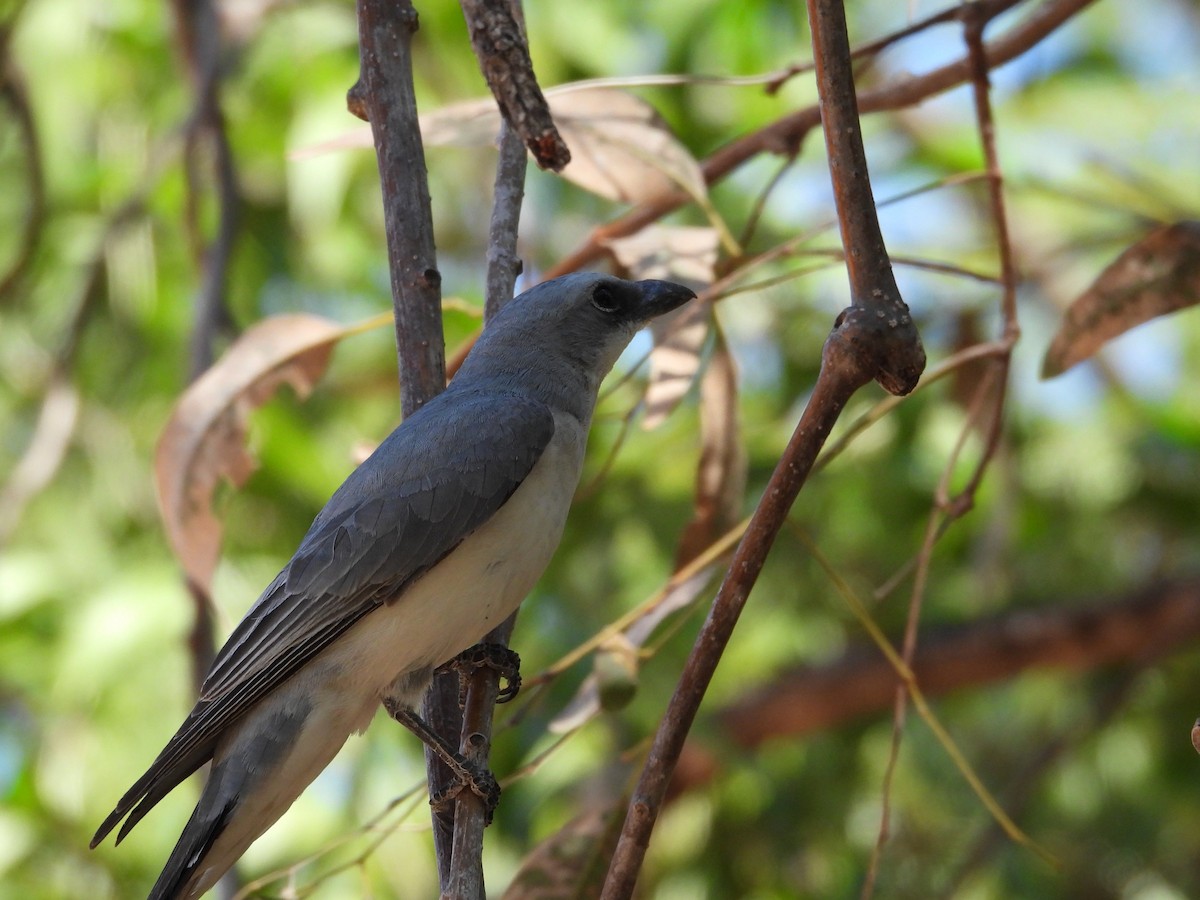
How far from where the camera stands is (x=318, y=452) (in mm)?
5773

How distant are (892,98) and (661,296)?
75 centimetres

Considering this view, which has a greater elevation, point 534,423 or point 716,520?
point 534,423

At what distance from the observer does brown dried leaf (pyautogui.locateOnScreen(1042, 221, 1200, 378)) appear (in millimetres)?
3096

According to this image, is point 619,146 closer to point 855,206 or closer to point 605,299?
point 605,299

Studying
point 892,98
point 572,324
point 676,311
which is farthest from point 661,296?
point 892,98

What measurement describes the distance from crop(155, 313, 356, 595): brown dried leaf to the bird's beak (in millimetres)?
754

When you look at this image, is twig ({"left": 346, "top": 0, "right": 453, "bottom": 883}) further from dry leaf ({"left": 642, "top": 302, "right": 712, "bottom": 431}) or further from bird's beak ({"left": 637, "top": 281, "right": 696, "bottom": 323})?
bird's beak ({"left": 637, "top": 281, "right": 696, "bottom": 323})

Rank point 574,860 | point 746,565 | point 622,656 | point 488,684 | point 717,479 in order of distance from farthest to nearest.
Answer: point 717,479
point 574,860
point 622,656
point 488,684
point 746,565

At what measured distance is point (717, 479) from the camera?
339cm

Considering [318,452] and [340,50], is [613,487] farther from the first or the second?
[340,50]

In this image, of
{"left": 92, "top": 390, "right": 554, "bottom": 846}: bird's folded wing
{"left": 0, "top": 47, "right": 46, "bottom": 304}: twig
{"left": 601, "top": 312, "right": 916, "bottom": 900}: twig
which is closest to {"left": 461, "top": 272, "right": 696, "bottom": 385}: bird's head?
{"left": 92, "top": 390, "right": 554, "bottom": 846}: bird's folded wing

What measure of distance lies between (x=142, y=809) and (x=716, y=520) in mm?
1500

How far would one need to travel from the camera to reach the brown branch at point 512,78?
2049mm

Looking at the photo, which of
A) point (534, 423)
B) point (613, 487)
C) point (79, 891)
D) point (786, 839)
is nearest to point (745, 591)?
point (534, 423)
